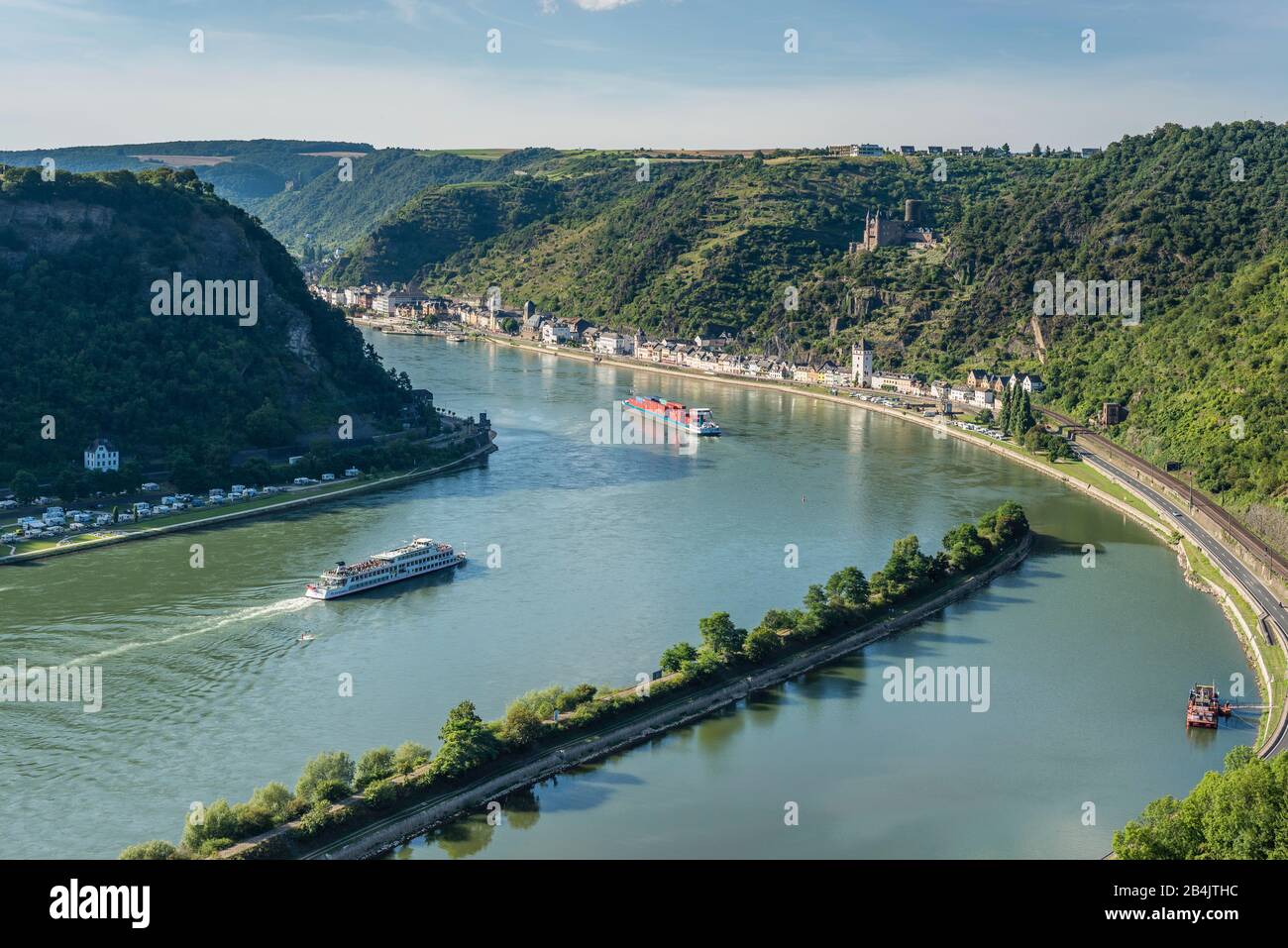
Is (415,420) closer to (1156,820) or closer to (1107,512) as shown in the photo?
(1107,512)

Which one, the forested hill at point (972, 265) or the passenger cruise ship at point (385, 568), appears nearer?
the passenger cruise ship at point (385, 568)

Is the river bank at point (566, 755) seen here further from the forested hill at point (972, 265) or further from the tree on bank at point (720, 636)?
the forested hill at point (972, 265)

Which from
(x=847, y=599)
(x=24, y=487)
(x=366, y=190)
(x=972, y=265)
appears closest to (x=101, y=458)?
(x=24, y=487)

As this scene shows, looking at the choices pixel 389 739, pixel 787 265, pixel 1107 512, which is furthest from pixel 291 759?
pixel 787 265

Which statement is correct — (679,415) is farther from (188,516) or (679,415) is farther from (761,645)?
(761,645)

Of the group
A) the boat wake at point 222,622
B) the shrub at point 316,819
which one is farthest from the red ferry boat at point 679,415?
the shrub at point 316,819

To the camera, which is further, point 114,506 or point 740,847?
point 114,506
